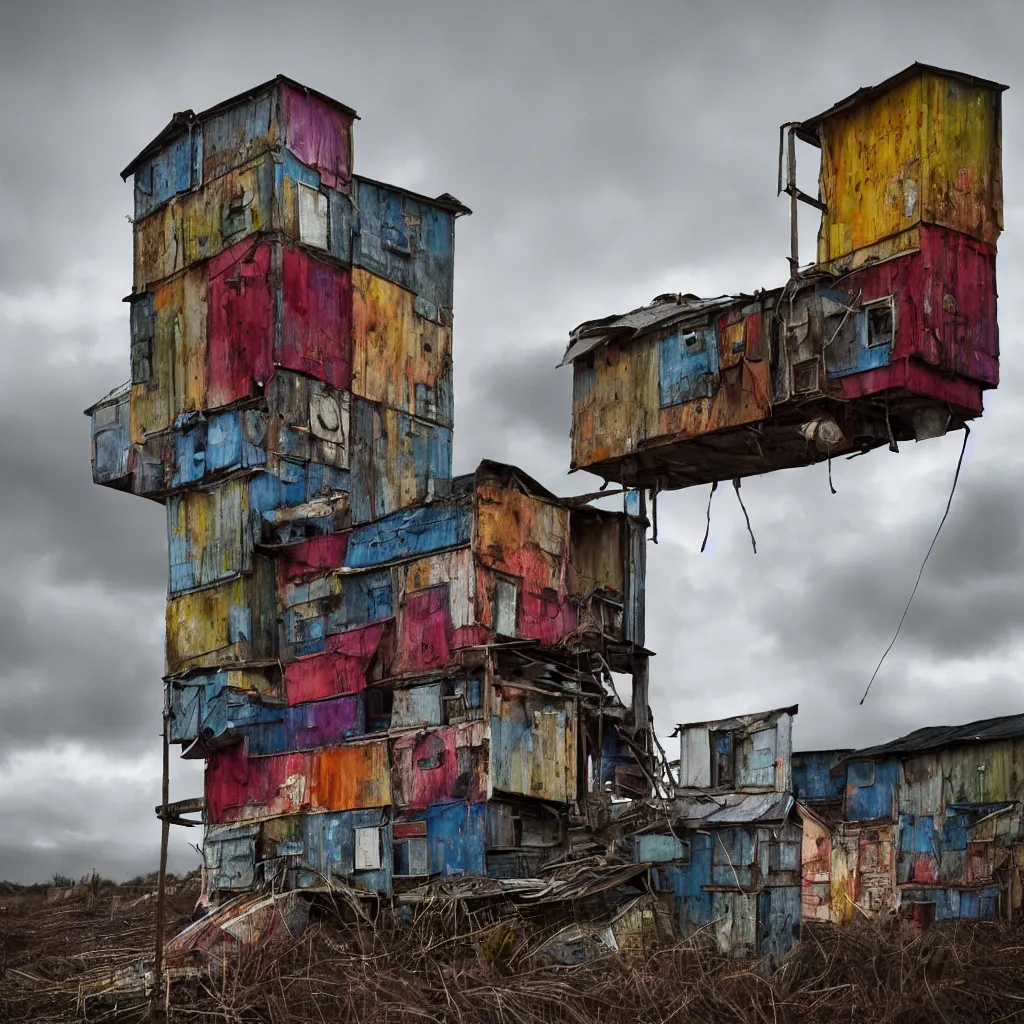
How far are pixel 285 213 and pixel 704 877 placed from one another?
17.4m

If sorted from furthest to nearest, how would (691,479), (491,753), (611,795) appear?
(691,479), (611,795), (491,753)

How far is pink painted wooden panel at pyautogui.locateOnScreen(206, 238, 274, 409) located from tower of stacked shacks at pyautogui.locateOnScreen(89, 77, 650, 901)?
6 cm

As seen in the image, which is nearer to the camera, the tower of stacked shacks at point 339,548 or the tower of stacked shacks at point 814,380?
the tower of stacked shacks at point 814,380

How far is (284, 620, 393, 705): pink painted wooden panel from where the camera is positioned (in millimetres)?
34094

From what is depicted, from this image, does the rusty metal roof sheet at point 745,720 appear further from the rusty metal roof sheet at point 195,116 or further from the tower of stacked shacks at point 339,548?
the rusty metal roof sheet at point 195,116

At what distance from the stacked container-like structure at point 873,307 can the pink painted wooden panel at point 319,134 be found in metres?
9.80

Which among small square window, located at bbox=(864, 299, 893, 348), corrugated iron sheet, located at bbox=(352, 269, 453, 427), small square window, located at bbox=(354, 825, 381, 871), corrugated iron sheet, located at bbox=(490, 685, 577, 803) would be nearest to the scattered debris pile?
small square window, located at bbox=(354, 825, 381, 871)

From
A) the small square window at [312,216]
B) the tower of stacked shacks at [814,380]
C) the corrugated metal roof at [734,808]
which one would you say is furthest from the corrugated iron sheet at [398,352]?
the corrugated metal roof at [734,808]

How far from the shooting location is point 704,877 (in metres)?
32.2

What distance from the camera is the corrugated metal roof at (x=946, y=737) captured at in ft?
124

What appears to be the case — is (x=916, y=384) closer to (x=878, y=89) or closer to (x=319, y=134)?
(x=878, y=89)

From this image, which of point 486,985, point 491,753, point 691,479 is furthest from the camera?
point 691,479

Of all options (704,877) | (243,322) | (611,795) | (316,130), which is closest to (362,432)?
(243,322)

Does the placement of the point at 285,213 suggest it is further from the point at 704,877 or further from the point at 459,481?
the point at 704,877
